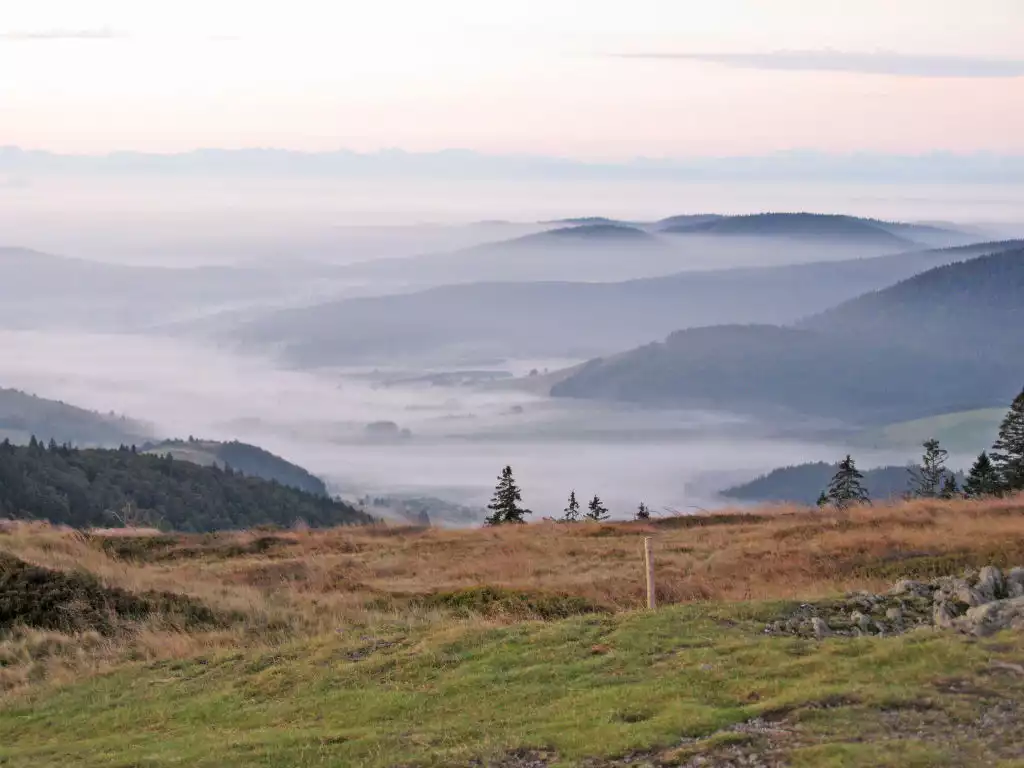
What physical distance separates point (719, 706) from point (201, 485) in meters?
156

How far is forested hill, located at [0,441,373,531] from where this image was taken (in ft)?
429

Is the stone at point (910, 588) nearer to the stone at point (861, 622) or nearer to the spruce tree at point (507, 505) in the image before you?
the stone at point (861, 622)

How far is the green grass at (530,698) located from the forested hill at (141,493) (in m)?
109

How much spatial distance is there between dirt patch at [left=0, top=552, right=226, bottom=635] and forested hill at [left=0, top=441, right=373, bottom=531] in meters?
101

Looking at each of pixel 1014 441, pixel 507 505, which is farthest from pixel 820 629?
pixel 1014 441

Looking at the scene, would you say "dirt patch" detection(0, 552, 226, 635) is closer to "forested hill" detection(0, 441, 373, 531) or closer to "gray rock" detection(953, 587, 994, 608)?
"gray rock" detection(953, 587, 994, 608)

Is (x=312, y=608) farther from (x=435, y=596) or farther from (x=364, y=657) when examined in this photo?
(x=364, y=657)

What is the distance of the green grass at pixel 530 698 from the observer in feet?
36.4

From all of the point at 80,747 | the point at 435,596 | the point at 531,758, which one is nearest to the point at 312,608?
the point at 435,596

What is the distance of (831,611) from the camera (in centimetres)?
1605

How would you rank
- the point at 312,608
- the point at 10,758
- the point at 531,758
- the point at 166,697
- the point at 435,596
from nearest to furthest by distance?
the point at 531,758 → the point at 10,758 → the point at 166,697 → the point at 312,608 → the point at 435,596

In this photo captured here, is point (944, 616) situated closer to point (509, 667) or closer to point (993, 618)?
point (993, 618)

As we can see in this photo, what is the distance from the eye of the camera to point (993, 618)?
1416cm

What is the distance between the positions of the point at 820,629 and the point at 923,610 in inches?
79.4
